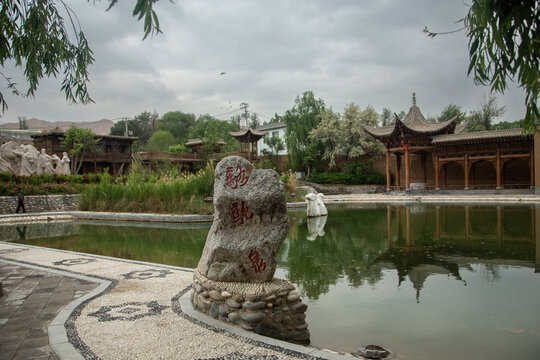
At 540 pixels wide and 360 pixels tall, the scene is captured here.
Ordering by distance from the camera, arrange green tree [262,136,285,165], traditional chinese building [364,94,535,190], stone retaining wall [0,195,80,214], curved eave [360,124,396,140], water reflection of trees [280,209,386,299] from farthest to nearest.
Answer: green tree [262,136,285,165] < curved eave [360,124,396,140] < traditional chinese building [364,94,535,190] < stone retaining wall [0,195,80,214] < water reflection of trees [280,209,386,299]

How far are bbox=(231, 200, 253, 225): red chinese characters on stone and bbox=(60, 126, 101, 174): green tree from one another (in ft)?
84.8

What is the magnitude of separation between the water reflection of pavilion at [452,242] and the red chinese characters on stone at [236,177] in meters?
2.41

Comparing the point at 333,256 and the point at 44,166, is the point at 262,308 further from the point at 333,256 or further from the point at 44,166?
the point at 44,166

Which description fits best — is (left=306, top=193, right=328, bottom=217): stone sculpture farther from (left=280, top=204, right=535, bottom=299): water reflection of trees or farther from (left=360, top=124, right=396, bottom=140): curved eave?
(left=360, top=124, right=396, bottom=140): curved eave

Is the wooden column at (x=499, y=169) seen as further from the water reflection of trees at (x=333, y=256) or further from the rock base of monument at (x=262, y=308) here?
the rock base of monument at (x=262, y=308)

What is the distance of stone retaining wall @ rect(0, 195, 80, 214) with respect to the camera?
51.7 ft

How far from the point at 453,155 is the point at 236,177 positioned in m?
21.4

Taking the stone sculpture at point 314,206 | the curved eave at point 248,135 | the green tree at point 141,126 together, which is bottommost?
the stone sculpture at point 314,206

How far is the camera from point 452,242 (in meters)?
7.70

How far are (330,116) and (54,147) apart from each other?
19260 millimetres

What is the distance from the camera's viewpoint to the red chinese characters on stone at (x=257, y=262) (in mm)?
3506

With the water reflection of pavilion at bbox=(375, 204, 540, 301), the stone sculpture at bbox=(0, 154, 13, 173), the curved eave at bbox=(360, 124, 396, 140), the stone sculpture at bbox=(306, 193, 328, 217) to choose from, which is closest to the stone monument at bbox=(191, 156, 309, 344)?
the water reflection of pavilion at bbox=(375, 204, 540, 301)

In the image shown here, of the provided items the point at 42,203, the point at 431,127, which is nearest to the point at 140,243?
the point at 42,203

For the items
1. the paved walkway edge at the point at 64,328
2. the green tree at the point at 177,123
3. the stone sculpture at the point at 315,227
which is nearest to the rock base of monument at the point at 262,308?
the paved walkway edge at the point at 64,328
